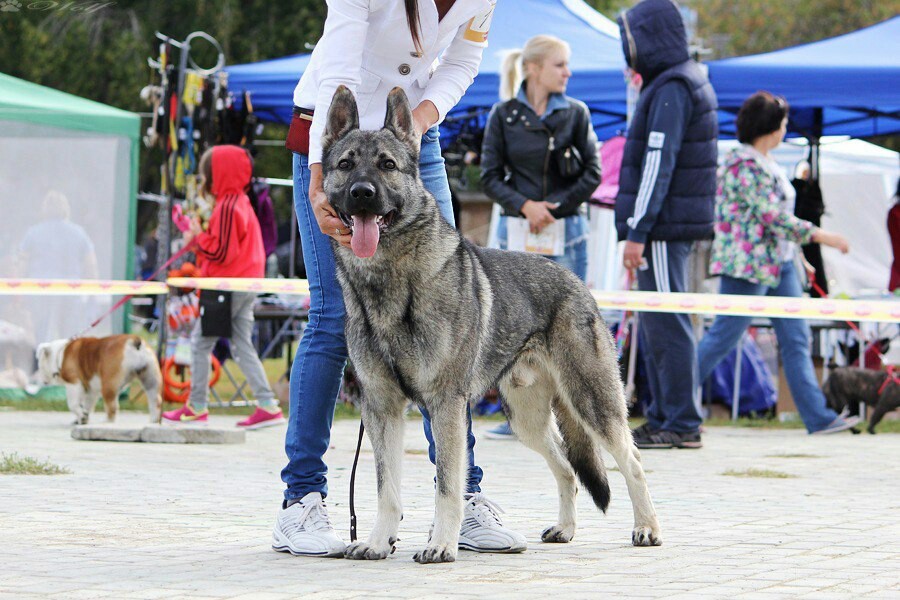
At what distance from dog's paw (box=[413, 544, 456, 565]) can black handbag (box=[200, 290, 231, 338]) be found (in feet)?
18.6

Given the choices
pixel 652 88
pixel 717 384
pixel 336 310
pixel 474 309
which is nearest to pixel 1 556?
pixel 336 310

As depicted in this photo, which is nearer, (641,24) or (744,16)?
(641,24)

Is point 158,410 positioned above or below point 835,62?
below

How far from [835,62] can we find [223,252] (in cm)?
587

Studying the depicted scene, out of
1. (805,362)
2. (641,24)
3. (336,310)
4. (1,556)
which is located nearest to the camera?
(1,556)

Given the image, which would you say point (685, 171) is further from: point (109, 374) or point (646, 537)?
point (109, 374)

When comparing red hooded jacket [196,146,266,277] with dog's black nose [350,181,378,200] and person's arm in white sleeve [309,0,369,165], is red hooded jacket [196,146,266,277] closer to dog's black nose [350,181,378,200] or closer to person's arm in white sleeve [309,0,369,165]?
person's arm in white sleeve [309,0,369,165]

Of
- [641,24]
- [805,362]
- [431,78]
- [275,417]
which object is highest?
[641,24]

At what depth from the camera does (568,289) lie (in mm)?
4930

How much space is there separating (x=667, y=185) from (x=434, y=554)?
4.50 metres

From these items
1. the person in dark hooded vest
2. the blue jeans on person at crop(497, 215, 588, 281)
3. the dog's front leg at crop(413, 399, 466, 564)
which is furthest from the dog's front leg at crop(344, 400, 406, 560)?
the blue jeans on person at crop(497, 215, 588, 281)

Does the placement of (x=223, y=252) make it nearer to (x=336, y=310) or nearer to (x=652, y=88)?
(x=652, y=88)

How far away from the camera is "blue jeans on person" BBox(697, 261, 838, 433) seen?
9.45m

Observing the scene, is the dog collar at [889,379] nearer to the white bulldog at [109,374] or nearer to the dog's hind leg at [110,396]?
the white bulldog at [109,374]
